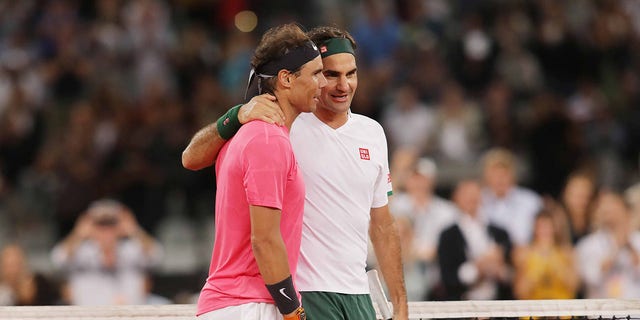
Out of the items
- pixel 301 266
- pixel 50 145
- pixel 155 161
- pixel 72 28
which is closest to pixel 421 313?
pixel 301 266

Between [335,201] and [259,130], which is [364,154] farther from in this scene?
Result: [259,130]

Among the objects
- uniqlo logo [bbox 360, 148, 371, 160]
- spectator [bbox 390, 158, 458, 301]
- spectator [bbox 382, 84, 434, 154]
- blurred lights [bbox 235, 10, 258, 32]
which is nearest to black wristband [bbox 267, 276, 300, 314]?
uniqlo logo [bbox 360, 148, 371, 160]

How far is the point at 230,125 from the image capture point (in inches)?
187

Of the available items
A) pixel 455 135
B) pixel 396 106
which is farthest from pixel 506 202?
pixel 396 106

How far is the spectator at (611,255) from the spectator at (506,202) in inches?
30.5

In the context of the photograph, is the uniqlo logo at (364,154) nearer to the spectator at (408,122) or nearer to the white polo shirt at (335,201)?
the white polo shirt at (335,201)

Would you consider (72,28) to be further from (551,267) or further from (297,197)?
(297,197)

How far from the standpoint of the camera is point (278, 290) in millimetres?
4457

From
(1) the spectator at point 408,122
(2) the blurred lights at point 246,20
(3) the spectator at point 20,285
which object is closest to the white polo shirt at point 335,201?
(3) the spectator at point 20,285

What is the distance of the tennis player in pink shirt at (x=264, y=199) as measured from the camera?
4398 millimetres

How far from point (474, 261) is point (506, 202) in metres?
1.86

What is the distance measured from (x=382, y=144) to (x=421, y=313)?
877 mm

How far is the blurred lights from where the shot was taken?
1608cm

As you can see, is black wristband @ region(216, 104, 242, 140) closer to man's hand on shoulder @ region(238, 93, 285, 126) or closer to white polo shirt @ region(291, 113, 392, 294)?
man's hand on shoulder @ region(238, 93, 285, 126)
